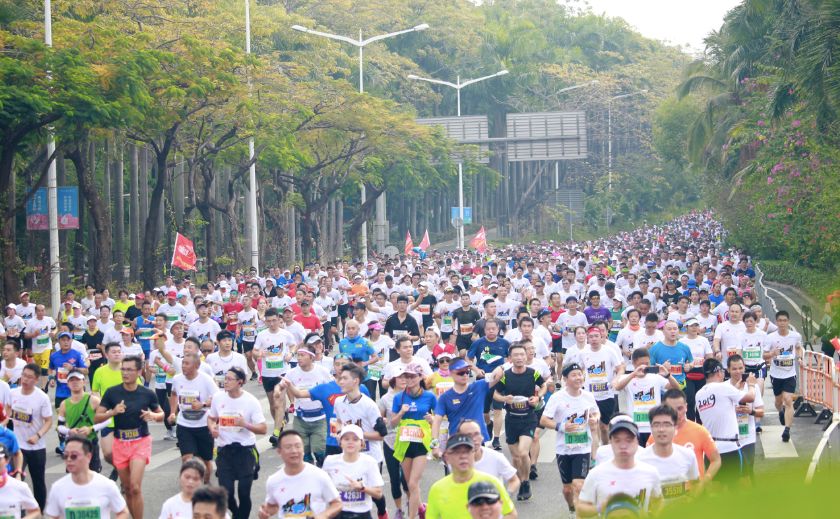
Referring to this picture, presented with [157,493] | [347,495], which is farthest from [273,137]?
[347,495]

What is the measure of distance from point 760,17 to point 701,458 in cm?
3015

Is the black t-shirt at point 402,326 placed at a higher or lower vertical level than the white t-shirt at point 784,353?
higher

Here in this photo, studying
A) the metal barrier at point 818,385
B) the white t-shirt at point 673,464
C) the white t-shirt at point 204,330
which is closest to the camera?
the white t-shirt at point 673,464

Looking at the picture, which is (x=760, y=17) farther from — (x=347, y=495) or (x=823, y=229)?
(x=347, y=495)

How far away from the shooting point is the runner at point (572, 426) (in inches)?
409

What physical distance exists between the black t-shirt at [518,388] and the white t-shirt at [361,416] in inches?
67.8

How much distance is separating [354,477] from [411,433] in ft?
6.86

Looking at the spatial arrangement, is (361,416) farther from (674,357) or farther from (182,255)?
(182,255)

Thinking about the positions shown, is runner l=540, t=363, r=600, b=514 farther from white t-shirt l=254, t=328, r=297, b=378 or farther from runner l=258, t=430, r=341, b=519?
white t-shirt l=254, t=328, r=297, b=378

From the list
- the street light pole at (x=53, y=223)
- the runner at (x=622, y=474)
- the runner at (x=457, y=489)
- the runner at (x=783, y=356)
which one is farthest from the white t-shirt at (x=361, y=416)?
the street light pole at (x=53, y=223)

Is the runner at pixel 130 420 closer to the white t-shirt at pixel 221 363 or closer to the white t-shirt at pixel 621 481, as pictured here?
the white t-shirt at pixel 221 363

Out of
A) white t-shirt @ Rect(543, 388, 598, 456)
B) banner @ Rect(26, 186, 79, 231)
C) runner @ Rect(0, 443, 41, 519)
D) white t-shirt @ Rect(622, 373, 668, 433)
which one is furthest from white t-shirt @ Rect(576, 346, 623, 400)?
banner @ Rect(26, 186, 79, 231)

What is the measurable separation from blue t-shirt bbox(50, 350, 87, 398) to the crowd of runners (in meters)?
0.04

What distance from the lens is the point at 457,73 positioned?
3014 inches
